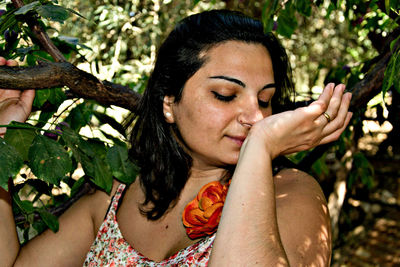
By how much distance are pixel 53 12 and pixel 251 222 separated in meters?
0.94

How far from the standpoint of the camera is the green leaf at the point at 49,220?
1931mm

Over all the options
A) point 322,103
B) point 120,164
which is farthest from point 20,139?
point 322,103

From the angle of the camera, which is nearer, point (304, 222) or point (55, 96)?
point (304, 222)

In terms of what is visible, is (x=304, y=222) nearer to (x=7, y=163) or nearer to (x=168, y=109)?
(x=168, y=109)

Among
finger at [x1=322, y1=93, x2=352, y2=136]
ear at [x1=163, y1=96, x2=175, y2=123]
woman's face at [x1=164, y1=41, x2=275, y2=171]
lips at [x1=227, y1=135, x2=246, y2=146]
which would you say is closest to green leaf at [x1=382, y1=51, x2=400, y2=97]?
finger at [x1=322, y1=93, x2=352, y2=136]

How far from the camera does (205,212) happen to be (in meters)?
1.76

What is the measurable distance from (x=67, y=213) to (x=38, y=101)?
1.98ft

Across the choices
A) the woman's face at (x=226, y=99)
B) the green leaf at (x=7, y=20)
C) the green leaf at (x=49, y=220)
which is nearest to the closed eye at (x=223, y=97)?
the woman's face at (x=226, y=99)

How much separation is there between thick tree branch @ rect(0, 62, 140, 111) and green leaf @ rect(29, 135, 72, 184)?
0.27 m

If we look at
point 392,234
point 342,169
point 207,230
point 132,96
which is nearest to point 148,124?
point 132,96

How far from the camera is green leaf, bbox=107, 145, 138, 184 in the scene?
74.6 inches

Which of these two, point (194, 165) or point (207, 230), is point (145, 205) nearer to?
point (194, 165)

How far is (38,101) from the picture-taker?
190 centimetres

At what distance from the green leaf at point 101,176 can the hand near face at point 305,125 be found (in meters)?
0.67
